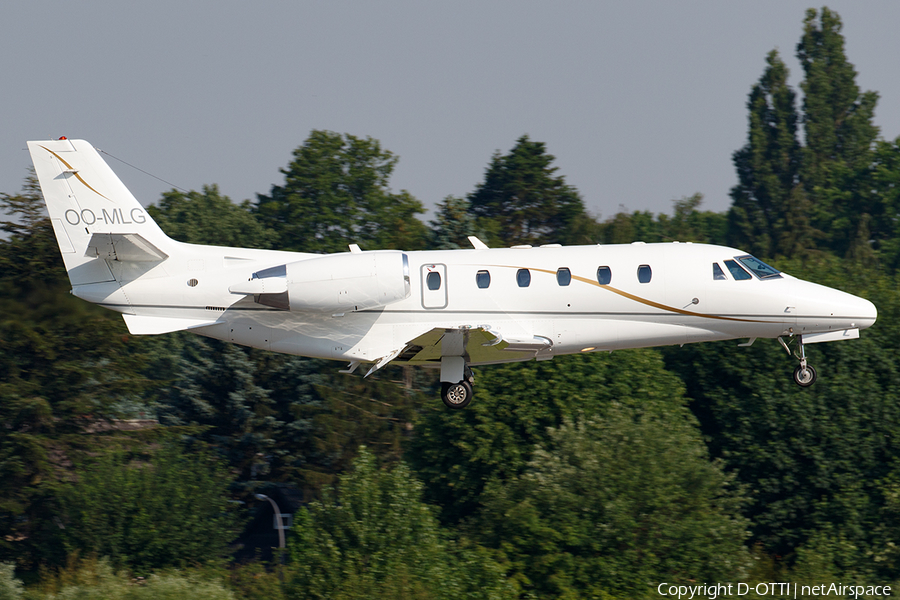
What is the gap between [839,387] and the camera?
37.2 metres

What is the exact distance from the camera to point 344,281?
19.6m

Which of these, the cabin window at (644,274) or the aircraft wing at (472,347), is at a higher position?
the cabin window at (644,274)

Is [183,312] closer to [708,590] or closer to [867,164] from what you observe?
[708,590]

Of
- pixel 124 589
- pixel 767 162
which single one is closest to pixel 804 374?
pixel 124 589

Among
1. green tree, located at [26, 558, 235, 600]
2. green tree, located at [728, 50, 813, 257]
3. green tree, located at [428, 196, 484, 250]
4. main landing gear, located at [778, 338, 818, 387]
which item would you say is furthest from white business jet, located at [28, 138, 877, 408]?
green tree, located at [728, 50, 813, 257]

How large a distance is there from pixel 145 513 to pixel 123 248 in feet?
55.2

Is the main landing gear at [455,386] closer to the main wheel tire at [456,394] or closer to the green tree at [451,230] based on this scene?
the main wheel tire at [456,394]

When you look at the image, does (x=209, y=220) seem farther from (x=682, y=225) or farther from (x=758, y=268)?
(x=758, y=268)

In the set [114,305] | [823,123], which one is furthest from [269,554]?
[823,123]

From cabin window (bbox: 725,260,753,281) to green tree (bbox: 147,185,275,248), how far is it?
4159 cm

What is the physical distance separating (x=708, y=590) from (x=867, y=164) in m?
51.4

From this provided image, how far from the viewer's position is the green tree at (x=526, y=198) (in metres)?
61.1

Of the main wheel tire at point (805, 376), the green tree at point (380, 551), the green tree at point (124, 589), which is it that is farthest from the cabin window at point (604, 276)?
the green tree at point (124, 589)

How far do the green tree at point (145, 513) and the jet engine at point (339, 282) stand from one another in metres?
17.5
